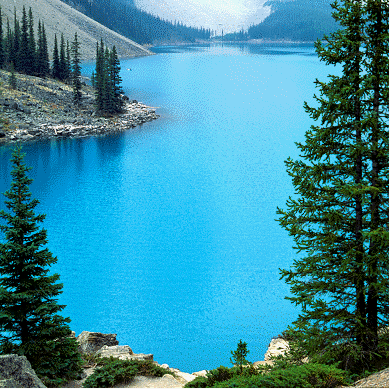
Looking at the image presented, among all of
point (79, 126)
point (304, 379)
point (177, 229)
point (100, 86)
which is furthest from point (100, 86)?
point (304, 379)

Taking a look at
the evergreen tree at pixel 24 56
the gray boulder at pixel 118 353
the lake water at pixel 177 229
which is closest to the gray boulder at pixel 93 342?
the gray boulder at pixel 118 353

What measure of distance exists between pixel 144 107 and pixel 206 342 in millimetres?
69966

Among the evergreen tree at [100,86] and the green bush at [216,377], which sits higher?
the evergreen tree at [100,86]

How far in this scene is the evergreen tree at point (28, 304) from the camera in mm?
13938

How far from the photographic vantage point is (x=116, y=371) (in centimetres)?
1391

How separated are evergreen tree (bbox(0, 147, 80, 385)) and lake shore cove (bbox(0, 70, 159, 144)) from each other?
55309 millimetres

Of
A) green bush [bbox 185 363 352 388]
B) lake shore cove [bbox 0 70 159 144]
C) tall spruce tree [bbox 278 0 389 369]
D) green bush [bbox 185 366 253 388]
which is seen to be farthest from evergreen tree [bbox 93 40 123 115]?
green bush [bbox 185 363 352 388]

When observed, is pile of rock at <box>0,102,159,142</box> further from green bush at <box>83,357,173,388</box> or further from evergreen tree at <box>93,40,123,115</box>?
green bush at <box>83,357,173,388</box>

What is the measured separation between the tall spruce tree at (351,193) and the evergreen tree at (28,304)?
7.79m

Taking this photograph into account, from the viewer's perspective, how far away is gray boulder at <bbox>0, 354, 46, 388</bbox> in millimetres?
11801

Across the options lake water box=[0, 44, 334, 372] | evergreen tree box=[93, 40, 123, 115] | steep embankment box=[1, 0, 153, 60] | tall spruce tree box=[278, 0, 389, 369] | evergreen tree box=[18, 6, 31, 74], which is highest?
steep embankment box=[1, 0, 153, 60]

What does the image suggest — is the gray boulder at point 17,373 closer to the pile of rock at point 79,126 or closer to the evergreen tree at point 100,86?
the pile of rock at point 79,126

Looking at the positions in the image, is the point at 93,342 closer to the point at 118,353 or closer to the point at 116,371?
the point at 118,353

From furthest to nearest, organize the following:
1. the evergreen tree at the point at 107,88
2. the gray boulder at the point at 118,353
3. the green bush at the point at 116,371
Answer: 1. the evergreen tree at the point at 107,88
2. the gray boulder at the point at 118,353
3. the green bush at the point at 116,371
